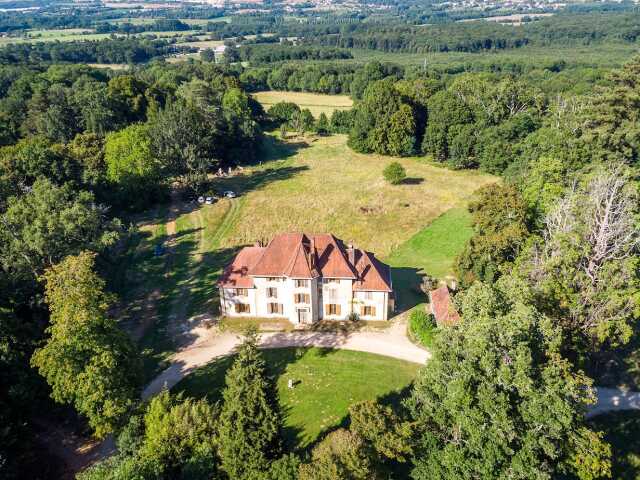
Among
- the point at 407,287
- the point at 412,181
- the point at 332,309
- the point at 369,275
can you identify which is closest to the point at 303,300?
the point at 332,309

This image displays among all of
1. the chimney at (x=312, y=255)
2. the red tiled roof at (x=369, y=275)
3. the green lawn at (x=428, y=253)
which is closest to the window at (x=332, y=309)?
the red tiled roof at (x=369, y=275)

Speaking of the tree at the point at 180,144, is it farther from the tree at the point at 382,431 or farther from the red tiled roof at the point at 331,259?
the tree at the point at 382,431

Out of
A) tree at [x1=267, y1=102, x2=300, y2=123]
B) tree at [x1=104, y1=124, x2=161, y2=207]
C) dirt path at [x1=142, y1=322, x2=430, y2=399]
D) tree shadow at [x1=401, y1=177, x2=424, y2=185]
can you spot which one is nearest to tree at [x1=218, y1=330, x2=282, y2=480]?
dirt path at [x1=142, y1=322, x2=430, y2=399]

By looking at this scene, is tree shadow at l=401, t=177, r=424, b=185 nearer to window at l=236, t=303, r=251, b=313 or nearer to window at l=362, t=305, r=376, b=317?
window at l=362, t=305, r=376, b=317

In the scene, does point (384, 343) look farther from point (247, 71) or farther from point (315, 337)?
point (247, 71)

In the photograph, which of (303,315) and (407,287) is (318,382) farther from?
(407,287)
